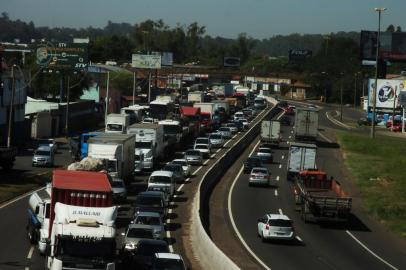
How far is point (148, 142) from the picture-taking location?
66.6 meters

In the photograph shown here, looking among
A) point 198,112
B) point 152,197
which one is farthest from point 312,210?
point 198,112

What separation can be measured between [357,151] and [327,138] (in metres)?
12.9

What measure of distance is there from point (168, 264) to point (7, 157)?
35.1 meters

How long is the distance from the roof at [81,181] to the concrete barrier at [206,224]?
4.38 m

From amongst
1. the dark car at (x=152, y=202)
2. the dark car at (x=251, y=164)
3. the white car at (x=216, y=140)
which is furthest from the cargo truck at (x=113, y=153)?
the white car at (x=216, y=140)

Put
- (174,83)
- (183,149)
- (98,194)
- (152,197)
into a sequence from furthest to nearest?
(174,83) → (183,149) → (152,197) → (98,194)

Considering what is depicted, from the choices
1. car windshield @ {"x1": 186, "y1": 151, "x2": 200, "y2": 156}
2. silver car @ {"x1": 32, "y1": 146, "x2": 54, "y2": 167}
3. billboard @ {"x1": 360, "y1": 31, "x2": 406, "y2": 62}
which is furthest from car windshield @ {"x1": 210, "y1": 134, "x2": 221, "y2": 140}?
billboard @ {"x1": 360, "y1": 31, "x2": 406, "y2": 62}

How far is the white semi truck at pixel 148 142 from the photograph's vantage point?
64938 millimetres

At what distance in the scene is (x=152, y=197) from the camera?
1688 inches

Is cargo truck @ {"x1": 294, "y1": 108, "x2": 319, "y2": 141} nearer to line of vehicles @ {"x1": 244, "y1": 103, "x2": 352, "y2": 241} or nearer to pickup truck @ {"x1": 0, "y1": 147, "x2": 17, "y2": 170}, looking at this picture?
line of vehicles @ {"x1": 244, "y1": 103, "x2": 352, "y2": 241}

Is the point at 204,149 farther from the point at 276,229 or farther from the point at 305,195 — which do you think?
the point at 276,229

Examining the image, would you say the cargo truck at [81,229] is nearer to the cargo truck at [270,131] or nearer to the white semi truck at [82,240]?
the white semi truck at [82,240]

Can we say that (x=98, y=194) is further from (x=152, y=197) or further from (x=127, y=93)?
(x=127, y=93)

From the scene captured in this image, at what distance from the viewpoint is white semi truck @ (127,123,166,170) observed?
6494 centimetres
